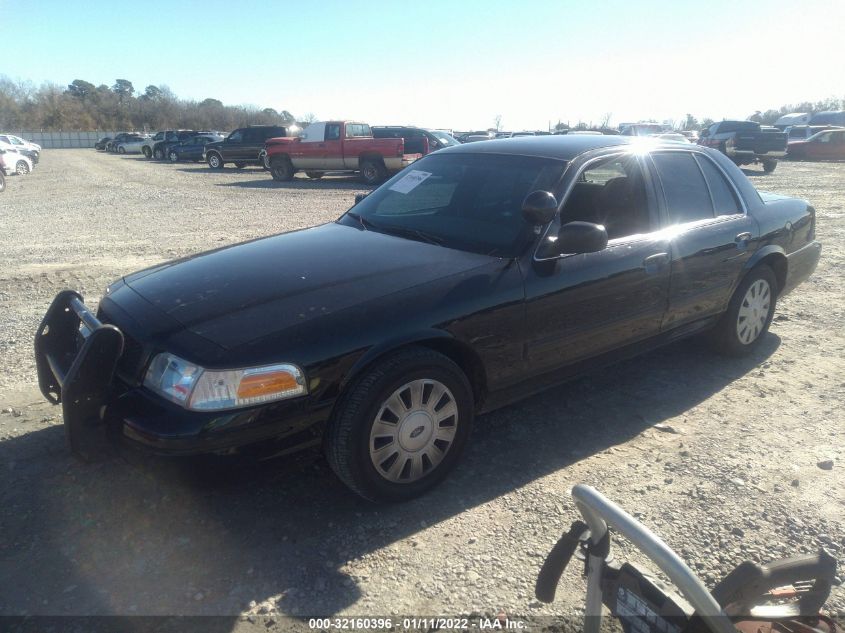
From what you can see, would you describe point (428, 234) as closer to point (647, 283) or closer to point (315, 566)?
point (647, 283)

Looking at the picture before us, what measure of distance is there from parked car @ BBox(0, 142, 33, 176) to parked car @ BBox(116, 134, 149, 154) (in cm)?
2030

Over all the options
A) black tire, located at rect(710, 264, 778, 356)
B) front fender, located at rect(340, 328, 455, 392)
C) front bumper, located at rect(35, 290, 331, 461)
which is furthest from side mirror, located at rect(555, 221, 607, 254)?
black tire, located at rect(710, 264, 778, 356)

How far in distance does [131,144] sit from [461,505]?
157 ft

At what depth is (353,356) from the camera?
2.55 m

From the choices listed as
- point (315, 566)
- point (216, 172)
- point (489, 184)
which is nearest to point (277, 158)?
point (216, 172)

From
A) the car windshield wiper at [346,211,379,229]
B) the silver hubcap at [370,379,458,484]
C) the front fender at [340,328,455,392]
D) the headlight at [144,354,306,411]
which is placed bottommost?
the silver hubcap at [370,379,458,484]

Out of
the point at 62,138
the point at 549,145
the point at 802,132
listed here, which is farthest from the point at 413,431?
the point at 62,138

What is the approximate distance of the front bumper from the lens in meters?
2.34

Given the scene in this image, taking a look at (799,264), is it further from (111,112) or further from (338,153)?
(111,112)

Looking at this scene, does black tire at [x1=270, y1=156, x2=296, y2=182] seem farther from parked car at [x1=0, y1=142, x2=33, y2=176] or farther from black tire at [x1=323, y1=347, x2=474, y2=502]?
black tire at [x1=323, y1=347, x2=474, y2=502]

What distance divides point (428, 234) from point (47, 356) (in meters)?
2.04

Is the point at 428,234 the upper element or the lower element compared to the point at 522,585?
upper

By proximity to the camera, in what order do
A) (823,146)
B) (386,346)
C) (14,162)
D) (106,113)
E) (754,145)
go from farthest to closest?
(106,113)
(823,146)
(14,162)
(754,145)
(386,346)

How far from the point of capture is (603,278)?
136 inches
